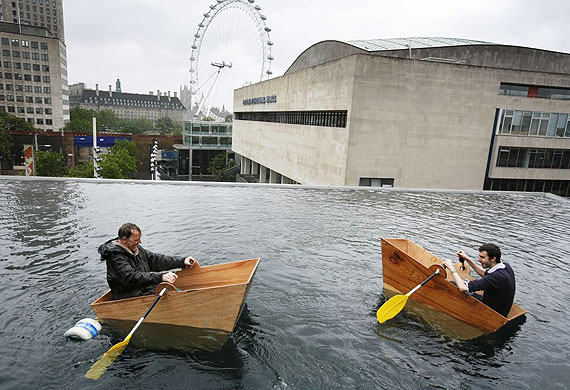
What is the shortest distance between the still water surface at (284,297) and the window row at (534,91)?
70.9ft

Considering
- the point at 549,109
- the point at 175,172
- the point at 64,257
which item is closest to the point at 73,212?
the point at 64,257

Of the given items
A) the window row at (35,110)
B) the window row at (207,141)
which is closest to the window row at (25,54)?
the window row at (35,110)

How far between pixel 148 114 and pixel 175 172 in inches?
5396

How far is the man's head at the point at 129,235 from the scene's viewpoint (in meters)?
5.64

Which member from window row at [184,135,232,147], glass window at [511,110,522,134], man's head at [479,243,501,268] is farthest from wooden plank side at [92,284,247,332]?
window row at [184,135,232,147]

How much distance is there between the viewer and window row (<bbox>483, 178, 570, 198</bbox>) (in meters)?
34.7

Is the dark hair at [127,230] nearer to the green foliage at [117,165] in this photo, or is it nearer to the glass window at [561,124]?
the glass window at [561,124]

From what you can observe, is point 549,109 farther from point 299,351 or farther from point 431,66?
point 299,351

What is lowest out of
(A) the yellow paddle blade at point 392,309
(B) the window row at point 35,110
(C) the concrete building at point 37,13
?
(A) the yellow paddle blade at point 392,309

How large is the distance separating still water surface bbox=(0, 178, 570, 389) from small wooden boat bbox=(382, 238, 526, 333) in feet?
1.05

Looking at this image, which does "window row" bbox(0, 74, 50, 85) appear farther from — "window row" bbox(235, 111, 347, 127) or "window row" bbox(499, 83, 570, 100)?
"window row" bbox(499, 83, 570, 100)

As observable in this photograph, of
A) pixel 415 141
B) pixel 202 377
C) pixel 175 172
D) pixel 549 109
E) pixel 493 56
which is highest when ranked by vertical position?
A: pixel 493 56

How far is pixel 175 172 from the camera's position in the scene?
71562 mm

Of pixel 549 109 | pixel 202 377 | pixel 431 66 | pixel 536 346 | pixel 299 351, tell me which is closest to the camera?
A: pixel 202 377
